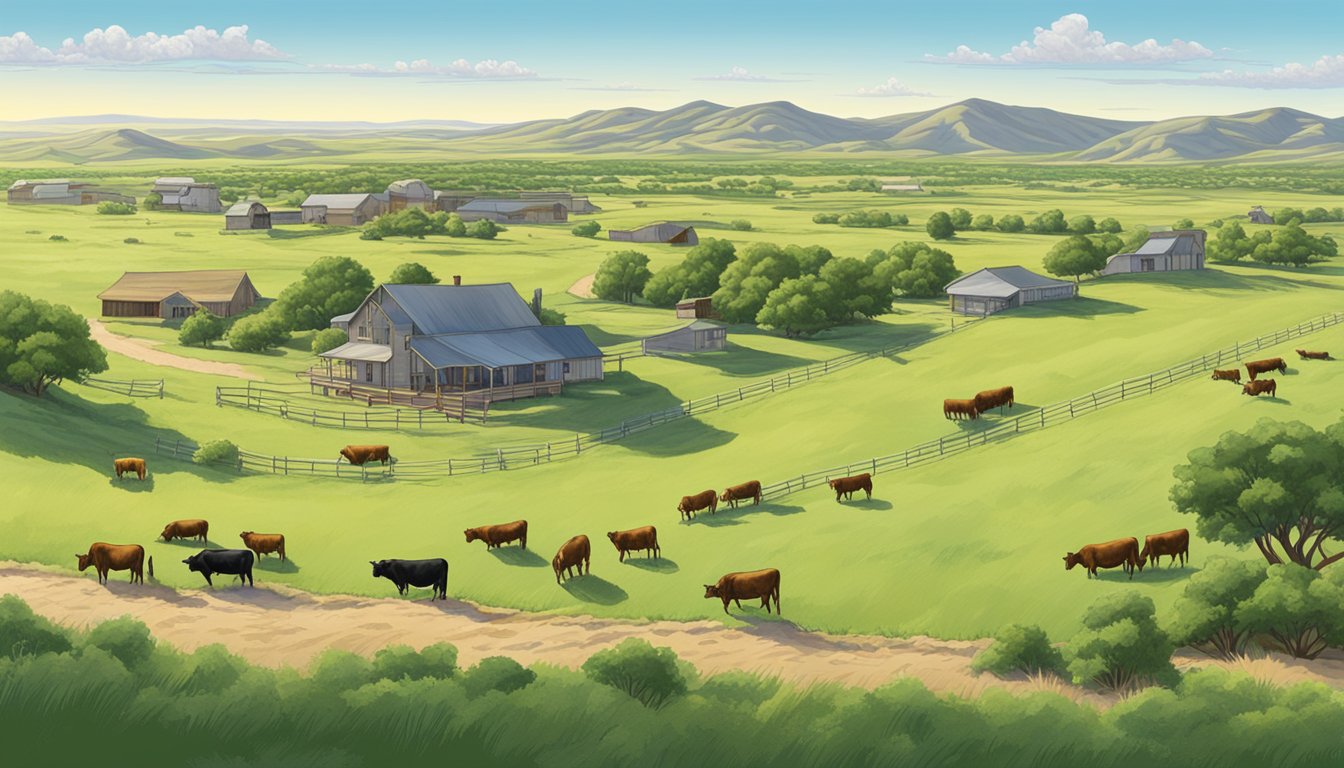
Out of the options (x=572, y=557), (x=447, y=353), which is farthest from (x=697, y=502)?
(x=447, y=353)

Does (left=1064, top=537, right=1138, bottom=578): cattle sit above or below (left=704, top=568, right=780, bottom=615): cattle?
above

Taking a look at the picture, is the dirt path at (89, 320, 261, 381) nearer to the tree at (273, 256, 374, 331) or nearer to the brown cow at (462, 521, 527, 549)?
the tree at (273, 256, 374, 331)

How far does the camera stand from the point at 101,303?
116375 mm

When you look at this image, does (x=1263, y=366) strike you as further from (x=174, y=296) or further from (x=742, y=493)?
(x=174, y=296)

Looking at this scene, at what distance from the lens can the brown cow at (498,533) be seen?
46.7 m

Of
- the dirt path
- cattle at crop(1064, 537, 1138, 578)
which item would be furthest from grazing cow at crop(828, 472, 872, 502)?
the dirt path

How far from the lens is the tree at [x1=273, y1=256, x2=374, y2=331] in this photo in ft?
342

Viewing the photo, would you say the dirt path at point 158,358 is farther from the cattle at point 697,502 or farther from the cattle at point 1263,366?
the cattle at point 1263,366

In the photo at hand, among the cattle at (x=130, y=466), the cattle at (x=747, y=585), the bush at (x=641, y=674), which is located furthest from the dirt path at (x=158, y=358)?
the bush at (x=641, y=674)

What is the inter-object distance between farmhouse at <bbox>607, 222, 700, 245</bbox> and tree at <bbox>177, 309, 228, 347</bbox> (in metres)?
75.3

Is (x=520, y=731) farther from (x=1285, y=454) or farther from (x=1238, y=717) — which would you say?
(x=1285, y=454)

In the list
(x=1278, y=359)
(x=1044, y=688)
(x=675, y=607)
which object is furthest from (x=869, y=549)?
(x=1278, y=359)

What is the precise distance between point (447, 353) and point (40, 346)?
23.4 meters

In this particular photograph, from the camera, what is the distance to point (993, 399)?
215 feet
